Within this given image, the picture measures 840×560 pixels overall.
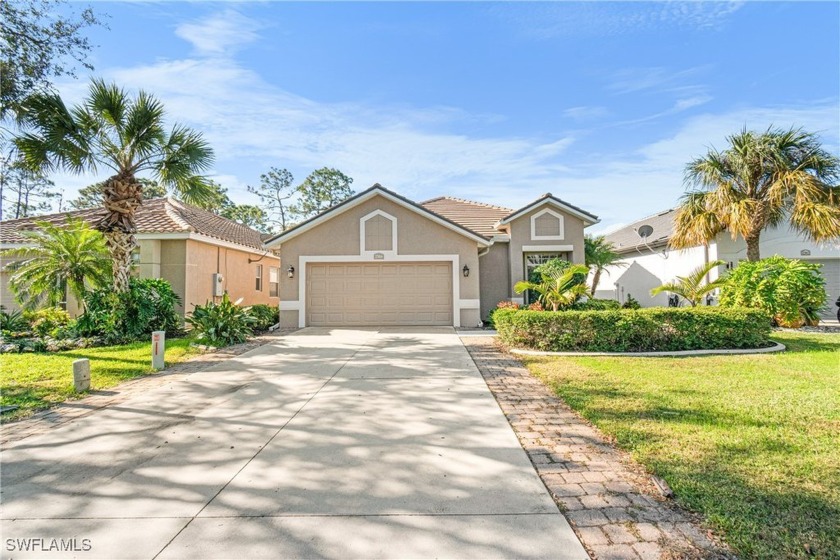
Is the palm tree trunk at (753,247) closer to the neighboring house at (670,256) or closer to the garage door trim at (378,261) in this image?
the neighboring house at (670,256)

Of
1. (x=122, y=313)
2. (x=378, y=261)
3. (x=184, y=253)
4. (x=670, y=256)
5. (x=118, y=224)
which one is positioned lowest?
(x=122, y=313)

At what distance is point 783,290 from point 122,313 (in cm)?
1834

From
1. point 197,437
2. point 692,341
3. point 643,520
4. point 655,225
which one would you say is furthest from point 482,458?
point 655,225

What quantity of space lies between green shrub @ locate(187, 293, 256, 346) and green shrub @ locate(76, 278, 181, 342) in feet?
5.50

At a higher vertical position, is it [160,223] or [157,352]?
[160,223]

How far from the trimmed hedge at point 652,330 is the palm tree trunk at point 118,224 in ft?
35.3

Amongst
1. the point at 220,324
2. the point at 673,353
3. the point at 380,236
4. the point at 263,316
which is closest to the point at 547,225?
the point at 380,236

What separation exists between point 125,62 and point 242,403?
9267mm

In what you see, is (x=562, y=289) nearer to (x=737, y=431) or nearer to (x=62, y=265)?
(x=737, y=431)

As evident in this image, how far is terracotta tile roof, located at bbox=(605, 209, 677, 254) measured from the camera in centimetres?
1825

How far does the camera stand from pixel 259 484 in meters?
3.10

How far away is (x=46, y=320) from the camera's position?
11.1 meters

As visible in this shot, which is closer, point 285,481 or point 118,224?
point 285,481

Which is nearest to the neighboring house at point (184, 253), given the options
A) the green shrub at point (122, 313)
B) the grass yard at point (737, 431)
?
the green shrub at point (122, 313)
